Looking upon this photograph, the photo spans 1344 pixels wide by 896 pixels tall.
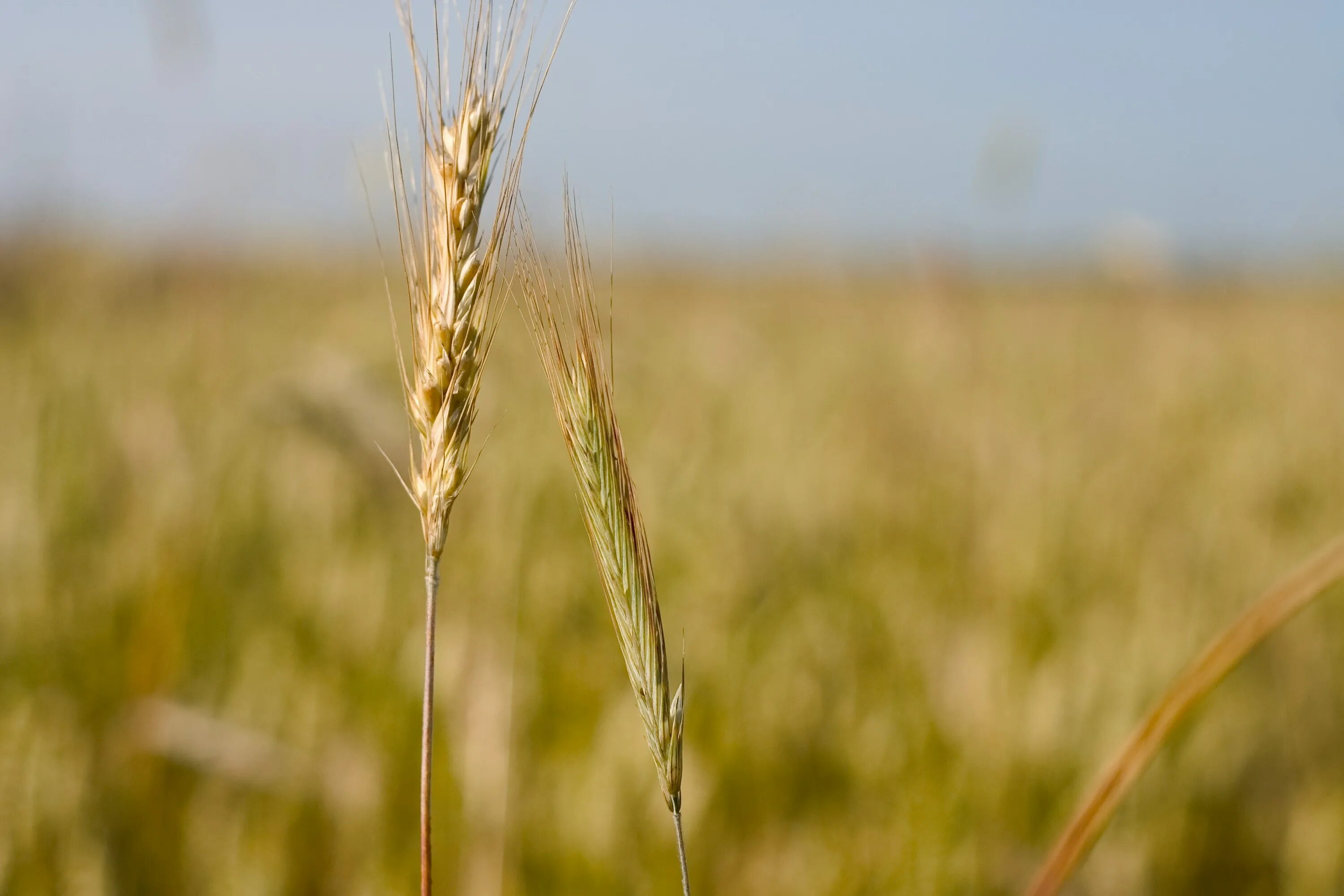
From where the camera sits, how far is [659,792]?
1.02m

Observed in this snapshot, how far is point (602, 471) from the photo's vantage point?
1.14 ft

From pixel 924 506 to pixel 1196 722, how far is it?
0.93 m

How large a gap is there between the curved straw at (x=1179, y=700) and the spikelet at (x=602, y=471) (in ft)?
0.54

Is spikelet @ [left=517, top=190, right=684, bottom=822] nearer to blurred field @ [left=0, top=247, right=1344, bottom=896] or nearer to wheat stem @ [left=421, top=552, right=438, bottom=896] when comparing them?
wheat stem @ [left=421, top=552, right=438, bottom=896]

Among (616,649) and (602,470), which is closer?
(602,470)

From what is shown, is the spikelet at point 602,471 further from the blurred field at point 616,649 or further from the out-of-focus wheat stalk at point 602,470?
the blurred field at point 616,649

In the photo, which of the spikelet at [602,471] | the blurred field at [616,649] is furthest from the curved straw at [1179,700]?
the blurred field at [616,649]

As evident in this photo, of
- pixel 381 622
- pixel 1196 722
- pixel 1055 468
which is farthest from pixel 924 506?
pixel 381 622

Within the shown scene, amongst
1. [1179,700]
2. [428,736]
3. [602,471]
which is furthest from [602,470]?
[1179,700]

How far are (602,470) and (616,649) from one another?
1.08 meters

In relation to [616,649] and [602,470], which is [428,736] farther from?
[616,649]

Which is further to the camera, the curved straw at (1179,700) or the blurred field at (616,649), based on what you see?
the blurred field at (616,649)

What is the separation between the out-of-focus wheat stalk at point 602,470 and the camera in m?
0.33

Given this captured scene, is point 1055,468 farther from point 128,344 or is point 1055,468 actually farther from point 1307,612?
point 128,344
